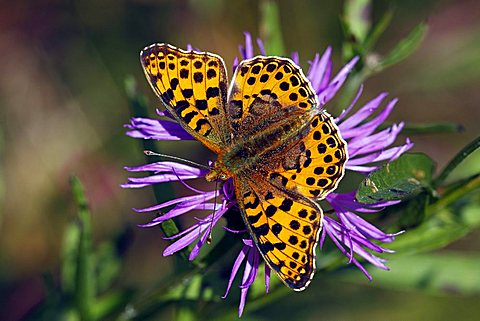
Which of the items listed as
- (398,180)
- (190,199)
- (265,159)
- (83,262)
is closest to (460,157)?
(398,180)

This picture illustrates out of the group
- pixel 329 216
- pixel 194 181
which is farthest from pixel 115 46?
pixel 329 216

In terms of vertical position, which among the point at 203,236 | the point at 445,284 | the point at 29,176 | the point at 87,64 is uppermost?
the point at 87,64

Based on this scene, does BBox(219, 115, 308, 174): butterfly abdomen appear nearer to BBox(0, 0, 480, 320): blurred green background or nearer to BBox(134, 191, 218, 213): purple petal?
BBox(134, 191, 218, 213): purple petal

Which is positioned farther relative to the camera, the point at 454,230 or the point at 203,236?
the point at 454,230

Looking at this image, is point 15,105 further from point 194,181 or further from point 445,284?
point 445,284

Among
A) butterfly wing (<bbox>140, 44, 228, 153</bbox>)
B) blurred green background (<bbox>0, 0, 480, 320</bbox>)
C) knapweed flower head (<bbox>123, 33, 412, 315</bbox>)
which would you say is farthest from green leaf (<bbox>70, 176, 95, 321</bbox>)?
blurred green background (<bbox>0, 0, 480, 320</bbox>)

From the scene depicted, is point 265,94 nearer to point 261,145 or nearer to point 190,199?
point 261,145
